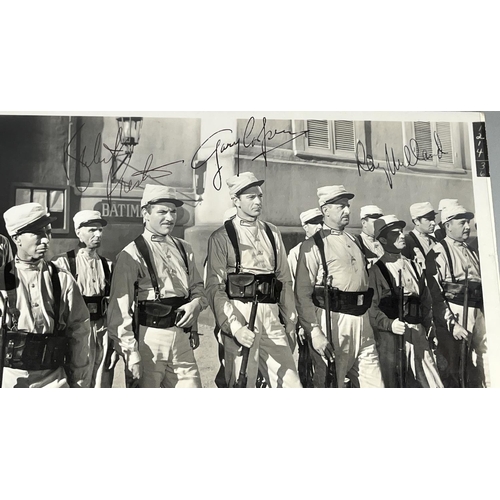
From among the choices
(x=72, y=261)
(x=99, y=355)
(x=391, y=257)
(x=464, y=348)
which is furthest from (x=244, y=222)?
(x=464, y=348)

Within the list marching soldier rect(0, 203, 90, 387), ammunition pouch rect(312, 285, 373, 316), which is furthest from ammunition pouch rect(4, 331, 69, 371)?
ammunition pouch rect(312, 285, 373, 316)

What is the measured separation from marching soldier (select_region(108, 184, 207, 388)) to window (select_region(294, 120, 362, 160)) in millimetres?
1010

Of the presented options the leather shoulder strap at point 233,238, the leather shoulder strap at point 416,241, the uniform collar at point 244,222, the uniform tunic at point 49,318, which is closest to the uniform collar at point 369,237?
the leather shoulder strap at point 416,241

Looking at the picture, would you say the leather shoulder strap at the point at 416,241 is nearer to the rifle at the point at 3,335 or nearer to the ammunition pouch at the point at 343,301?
the ammunition pouch at the point at 343,301

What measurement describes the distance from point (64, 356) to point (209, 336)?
85cm

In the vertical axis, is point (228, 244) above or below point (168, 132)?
below

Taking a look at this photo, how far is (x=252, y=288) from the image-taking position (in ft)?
12.3

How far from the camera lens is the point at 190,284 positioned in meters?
3.72

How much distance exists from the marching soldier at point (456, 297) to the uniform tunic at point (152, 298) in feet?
4.85

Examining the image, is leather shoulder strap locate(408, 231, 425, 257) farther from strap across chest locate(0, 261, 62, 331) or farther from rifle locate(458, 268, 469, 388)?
strap across chest locate(0, 261, 62, 331)

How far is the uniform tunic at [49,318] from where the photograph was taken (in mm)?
3539

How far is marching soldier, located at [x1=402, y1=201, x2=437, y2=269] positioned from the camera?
12.9 feet
